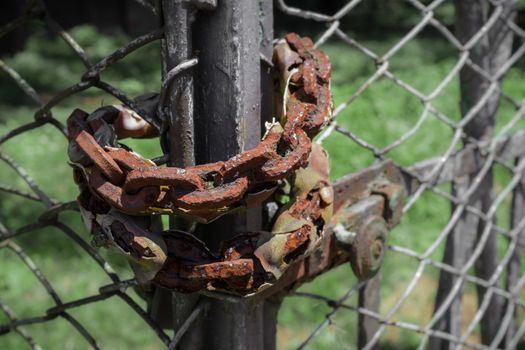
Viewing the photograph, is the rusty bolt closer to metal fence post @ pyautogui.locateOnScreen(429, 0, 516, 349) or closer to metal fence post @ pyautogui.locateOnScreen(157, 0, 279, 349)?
metal fence post @ pyautogui.locateOnScreen(157, 0, 279, 349)

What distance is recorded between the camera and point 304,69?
2.90 feet

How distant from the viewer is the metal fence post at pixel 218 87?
2.63 feet

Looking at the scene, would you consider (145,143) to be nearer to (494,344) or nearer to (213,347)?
(494,344)

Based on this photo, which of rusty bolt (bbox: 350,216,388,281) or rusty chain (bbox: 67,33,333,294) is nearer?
rusty chain (bbox: 67,33,333,294)

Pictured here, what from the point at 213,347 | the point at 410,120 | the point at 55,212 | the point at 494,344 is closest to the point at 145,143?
the point at 410,120

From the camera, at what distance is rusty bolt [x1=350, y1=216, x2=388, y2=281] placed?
1.09 meters

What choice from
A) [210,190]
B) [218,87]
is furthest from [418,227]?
[210,190]

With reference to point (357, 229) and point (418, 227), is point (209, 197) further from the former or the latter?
point (418, 227)

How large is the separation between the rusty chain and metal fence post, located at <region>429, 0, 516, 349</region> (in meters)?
0.86

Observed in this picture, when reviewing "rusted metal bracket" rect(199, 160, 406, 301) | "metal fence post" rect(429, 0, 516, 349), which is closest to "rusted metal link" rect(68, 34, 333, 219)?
"rusted metal bracket" rect(199, 160, 406, 301)

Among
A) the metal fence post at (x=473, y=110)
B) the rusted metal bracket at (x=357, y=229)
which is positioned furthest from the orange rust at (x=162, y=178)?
the metal fence post at (x=473, y=110)

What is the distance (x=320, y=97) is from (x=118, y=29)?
295 inches

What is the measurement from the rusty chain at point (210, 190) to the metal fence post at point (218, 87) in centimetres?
5

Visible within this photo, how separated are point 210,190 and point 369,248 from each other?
1.51 ft
